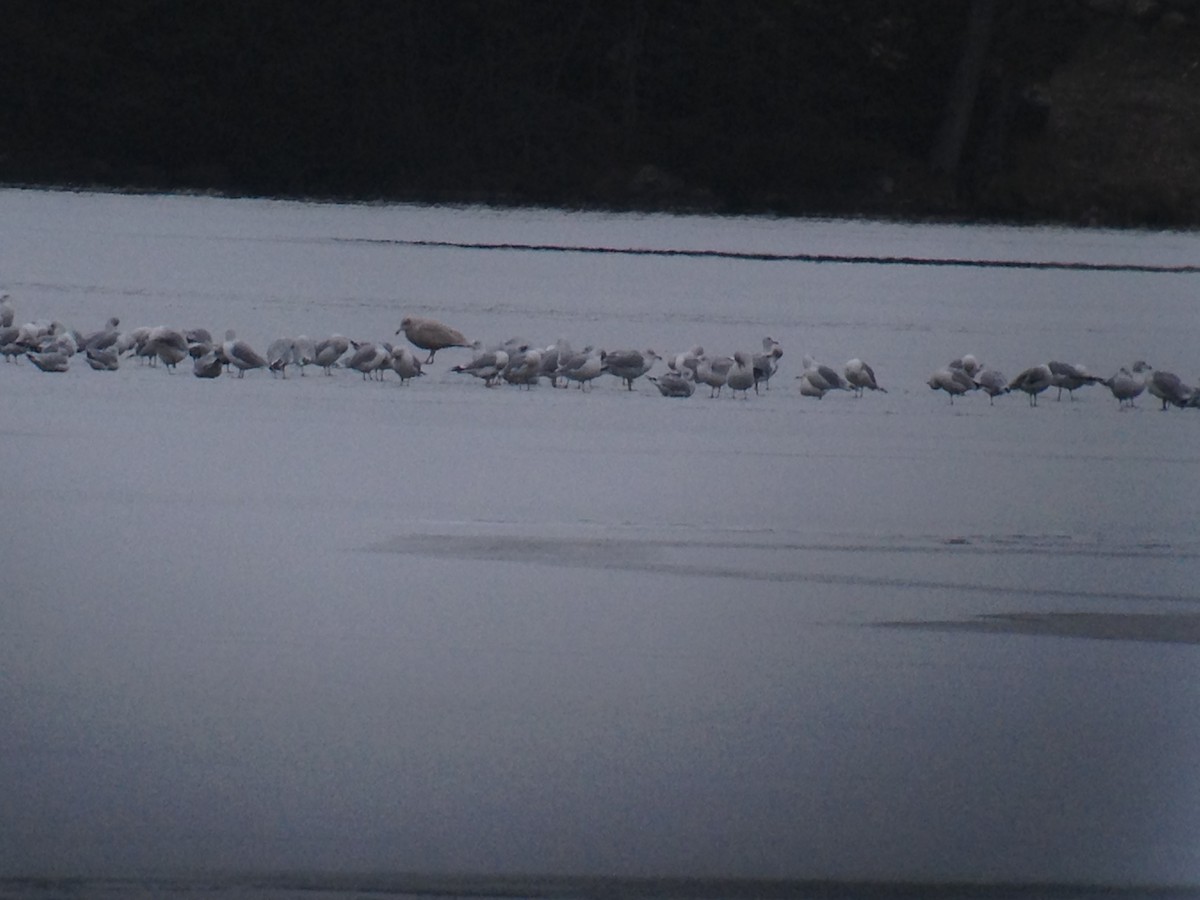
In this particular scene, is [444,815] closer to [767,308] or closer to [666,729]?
[666,729]

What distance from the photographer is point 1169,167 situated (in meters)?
15.5

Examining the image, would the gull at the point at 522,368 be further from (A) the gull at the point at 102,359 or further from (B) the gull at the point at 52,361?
(B) the gull at the point at 52,361

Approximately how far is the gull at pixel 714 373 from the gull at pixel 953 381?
0.63m

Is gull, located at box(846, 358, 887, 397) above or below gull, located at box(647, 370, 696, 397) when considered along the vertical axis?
above

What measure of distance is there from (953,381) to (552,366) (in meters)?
1.21

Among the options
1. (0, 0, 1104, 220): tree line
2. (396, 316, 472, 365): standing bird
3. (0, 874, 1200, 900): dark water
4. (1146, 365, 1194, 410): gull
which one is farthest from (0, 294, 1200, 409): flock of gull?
(0, 0, 1104, 220): tree line

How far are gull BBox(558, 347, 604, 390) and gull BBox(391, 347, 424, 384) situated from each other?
46 centimetres

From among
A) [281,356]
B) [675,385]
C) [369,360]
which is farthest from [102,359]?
[675,385]

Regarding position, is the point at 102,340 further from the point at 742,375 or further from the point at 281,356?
the point at 742,375

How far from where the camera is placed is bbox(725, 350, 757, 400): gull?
6.25 m

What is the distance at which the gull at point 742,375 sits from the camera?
20.5 ft

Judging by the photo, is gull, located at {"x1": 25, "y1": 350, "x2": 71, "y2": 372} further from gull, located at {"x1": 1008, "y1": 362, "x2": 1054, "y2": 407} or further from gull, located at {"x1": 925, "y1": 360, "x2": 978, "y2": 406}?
gull, located at {"x1": 1008, "y1": 362, "x2": 1054, "y2": 407}

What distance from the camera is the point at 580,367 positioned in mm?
6289

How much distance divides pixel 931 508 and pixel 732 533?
0.57m
